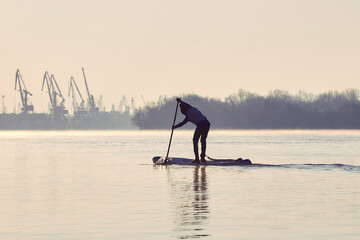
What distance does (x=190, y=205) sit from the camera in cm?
1709

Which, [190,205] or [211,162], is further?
[211,162]

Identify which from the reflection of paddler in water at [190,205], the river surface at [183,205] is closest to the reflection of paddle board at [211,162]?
the river surface at [183,205]

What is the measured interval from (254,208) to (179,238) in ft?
13.1

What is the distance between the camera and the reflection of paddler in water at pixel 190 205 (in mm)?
13539

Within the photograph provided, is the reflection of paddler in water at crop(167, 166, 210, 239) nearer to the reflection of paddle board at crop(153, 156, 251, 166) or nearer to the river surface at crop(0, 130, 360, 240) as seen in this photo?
the river surface at crop(0, 130, 360, 240)

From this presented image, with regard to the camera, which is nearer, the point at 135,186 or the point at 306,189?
the point at 306,189

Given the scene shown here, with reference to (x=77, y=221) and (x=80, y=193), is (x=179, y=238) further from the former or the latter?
(x=80, y=193)

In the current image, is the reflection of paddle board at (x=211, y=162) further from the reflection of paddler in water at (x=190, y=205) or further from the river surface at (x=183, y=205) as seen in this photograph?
the reflection of paddler in water at (x=190, y=205)

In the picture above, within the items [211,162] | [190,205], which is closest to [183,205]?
[190,205]

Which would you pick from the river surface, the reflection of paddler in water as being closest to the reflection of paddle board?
the river surface

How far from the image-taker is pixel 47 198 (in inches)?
746

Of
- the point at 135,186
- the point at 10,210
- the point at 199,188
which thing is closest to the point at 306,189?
the point at 199,188

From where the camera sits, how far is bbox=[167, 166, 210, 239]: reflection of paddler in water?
13539mm

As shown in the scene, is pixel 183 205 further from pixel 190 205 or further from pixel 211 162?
pixel 211 162
